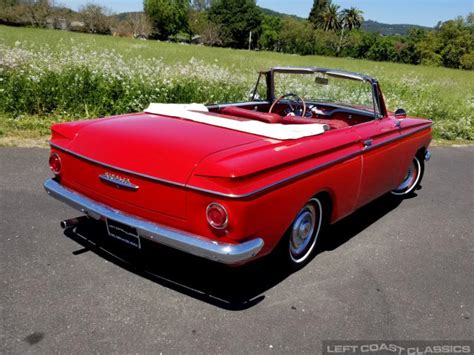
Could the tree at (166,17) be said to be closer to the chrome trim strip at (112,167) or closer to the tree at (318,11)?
the tree at (318,11)

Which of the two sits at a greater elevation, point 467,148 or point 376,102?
point 376,102

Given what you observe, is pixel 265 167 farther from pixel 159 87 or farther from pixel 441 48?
pixel 441 48

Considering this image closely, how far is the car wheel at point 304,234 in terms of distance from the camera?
319 cm

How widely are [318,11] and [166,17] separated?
124 feet

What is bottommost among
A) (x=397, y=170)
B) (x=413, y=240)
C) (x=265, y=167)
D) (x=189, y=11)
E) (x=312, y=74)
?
(x=413, y=240)

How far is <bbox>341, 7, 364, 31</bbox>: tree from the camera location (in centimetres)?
10274

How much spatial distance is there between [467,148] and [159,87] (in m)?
6.30

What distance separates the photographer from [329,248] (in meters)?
3.85

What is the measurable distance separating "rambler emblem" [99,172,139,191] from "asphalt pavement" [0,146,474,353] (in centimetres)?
54

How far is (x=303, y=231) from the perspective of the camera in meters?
3.31

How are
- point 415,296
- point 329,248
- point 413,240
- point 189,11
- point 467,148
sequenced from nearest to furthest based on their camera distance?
point 415,296, point 329,248, point 413,240, point 467,148, point 189,11

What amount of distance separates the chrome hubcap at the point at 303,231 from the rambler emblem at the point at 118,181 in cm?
117

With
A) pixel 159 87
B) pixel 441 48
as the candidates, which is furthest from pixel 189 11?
pixel 159 87

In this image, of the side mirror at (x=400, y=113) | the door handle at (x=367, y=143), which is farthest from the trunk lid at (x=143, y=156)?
the side mirror at (x=400, y=113)
